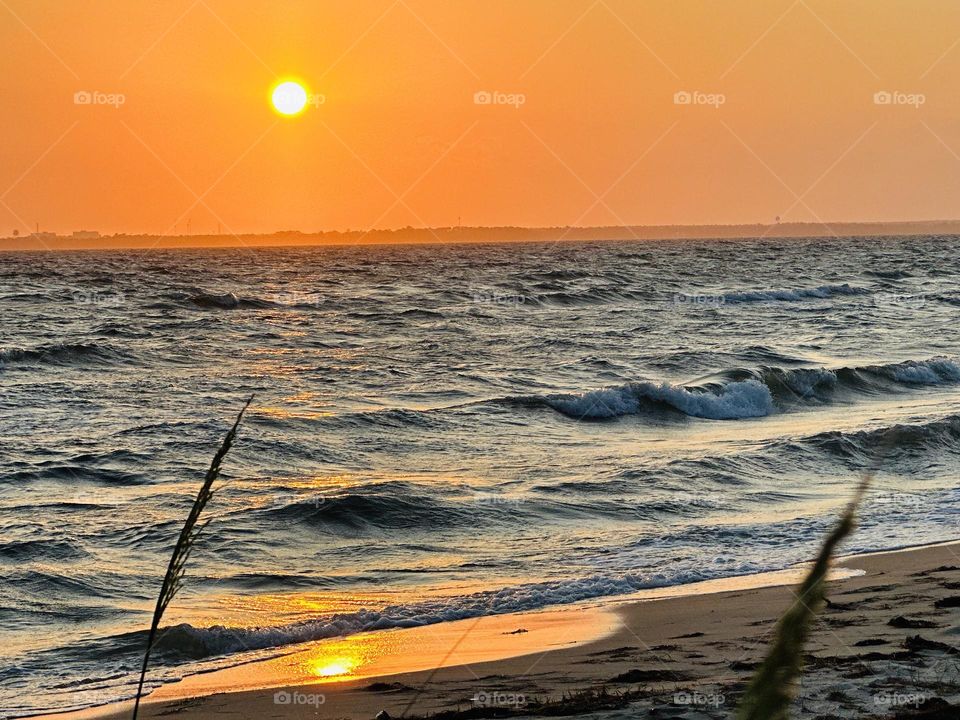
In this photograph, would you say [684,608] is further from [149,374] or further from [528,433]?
[149,374]

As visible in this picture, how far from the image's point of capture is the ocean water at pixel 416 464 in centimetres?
998

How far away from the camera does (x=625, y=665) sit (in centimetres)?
763

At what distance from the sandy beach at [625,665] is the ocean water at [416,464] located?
2.05ft

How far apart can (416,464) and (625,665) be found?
371 inches

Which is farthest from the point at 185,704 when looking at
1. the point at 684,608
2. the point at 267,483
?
the point at 267,483

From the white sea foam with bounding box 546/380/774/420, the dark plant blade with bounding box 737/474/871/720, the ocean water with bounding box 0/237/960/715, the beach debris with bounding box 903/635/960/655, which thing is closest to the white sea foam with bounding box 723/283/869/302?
the ocean water with bounding box 0/237/960/715

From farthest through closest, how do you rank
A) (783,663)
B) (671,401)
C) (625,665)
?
(671,401), (625,665), (783,663)

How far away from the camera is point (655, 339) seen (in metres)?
35.0

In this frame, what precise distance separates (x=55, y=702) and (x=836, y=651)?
5229 millimetres

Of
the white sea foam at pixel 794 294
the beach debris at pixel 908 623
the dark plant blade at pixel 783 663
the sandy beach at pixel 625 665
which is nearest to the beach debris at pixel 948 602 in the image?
the sandy beach at pixel 625 665

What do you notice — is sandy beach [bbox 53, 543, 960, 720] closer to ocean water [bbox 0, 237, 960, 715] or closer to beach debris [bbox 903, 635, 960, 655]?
beach debris [bbox 903, 635, 960, 655]

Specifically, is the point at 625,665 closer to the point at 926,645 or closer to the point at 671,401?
the point at 926,645

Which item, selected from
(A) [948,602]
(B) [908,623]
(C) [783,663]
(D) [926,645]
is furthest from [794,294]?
(C) [783,663]

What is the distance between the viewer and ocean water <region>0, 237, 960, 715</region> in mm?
9977
